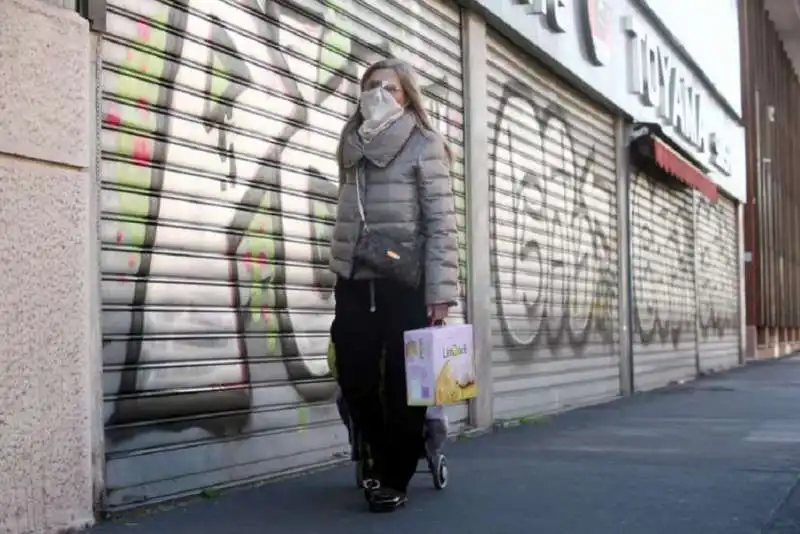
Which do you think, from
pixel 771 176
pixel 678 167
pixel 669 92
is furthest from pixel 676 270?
pixel 771 176

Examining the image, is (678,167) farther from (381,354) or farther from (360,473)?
(381,354)

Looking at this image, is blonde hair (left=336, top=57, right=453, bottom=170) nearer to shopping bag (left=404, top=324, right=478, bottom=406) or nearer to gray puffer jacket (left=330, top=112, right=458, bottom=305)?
gray puffer jacket (left=330, top=112, right=458, bottom=305)

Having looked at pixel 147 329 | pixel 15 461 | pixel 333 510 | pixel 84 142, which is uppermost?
pixel 84 142

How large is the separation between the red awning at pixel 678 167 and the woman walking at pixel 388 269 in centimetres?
965

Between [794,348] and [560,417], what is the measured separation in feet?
91.2

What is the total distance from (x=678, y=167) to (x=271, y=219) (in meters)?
10.3

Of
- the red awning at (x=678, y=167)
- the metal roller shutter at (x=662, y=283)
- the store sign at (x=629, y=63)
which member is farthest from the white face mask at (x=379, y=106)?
the red awning at (x=678, y=167)

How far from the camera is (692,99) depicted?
753 inches

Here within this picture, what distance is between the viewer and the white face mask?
504 cm

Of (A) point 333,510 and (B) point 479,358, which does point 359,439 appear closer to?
(A) point 333,510

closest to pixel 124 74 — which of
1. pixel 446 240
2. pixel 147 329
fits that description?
pixel 147 329

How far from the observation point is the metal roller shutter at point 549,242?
9914 mm

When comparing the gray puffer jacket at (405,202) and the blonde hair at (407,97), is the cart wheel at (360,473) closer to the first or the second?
the gray puffer jacket at (405,202)

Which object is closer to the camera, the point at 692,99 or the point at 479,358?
the point at 479,358
